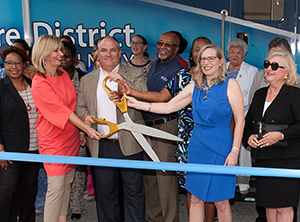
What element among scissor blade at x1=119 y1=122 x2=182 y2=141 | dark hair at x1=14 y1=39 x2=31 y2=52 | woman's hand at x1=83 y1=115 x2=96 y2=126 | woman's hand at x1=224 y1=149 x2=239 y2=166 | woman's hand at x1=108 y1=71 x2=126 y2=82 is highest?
dark hair at x1=14 y1=39 x2=31 y2=52

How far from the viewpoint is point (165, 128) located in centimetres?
332

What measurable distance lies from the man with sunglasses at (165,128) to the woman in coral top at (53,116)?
71cm

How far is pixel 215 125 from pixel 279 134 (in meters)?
0.47

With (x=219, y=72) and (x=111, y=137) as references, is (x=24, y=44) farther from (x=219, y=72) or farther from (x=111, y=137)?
(x=219, y=72)

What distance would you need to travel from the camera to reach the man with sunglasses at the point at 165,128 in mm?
3342

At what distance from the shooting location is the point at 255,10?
14.1 feet

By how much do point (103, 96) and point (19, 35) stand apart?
2.20 m

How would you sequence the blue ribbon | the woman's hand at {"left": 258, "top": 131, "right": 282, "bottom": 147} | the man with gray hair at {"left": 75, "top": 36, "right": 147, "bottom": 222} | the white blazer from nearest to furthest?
the blue ribbon, the woman's hand at {"left": 258, "top": 131, "right": 282, "bottom": 147}, the man with gray hair at {"left": 75, "top": 36, "right": 147, "bottom": 222}, the white blazer

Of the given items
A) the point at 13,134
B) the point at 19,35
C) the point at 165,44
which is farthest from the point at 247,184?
the point at 19,35

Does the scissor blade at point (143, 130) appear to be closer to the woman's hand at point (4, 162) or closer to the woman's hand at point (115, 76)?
the woman's hand at point (115, 76)

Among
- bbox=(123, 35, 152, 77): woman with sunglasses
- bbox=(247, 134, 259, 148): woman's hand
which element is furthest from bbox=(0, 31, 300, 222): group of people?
bbox=(123, 35, 152, 77): woman with sunglasses

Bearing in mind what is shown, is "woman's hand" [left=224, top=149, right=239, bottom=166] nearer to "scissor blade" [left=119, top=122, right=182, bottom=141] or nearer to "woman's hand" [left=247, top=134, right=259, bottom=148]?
"woman's hand" [left=247, top=134, right=259, bottom=148]

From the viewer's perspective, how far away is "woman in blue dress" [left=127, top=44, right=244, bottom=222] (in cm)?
261

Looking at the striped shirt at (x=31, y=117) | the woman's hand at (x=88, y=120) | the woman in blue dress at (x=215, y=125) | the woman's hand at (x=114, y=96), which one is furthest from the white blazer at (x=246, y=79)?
the striped shirt at (x=31, y=117)
